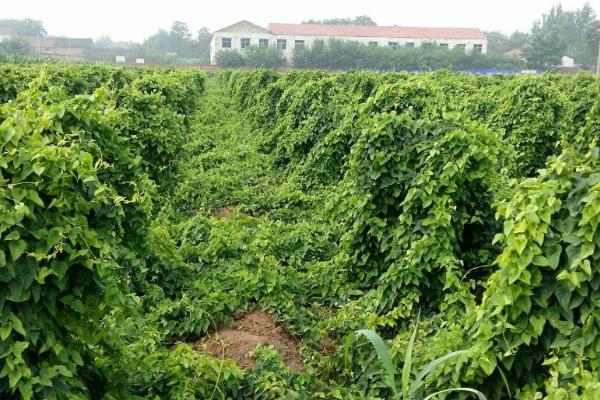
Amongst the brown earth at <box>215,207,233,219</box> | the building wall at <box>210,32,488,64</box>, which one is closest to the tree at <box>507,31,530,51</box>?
the building wall at <box>210,32,488,64</box>

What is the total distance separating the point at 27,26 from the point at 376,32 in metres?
91.9

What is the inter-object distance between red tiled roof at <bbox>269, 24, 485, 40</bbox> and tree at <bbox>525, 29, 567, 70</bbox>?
994 centimetres

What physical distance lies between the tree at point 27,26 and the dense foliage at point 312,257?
13684cm

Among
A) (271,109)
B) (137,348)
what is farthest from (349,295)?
(271,109)

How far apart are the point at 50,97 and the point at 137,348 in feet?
6.05

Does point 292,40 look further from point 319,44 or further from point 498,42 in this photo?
point 498,42

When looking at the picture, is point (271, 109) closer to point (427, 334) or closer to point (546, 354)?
point (427, 334)

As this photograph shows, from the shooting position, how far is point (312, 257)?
21.3 ft

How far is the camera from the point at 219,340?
470cm

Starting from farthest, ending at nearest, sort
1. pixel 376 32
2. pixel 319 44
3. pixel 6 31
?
1. pixel 6 31
2. pixel 376 32
3. pixel 319 44

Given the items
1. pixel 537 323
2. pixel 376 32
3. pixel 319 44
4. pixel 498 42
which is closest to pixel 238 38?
pixel 319 44

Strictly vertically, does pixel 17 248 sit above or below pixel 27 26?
below

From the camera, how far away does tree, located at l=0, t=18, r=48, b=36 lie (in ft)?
427

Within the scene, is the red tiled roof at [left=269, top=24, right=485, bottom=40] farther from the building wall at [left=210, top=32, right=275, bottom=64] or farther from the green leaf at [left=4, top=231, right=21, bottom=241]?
the green leaf at [left=4, top=231, right=21, bottom=241]
